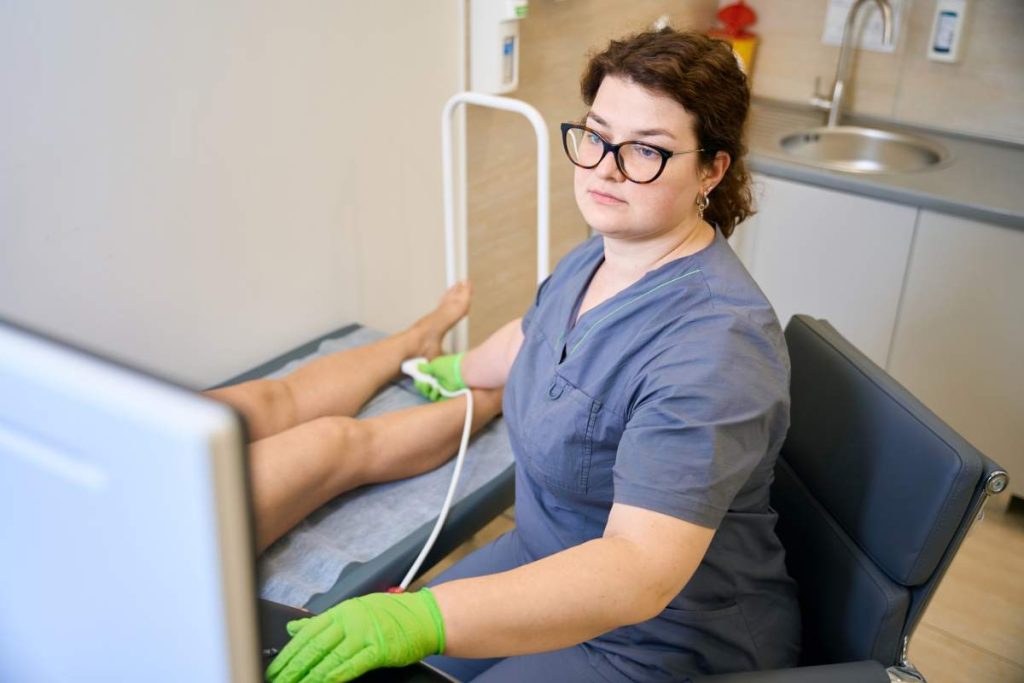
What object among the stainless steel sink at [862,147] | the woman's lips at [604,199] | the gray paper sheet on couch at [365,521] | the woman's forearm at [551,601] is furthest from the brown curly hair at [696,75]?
the stainless steel sink at [862,147]

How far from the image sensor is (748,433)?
111 cm

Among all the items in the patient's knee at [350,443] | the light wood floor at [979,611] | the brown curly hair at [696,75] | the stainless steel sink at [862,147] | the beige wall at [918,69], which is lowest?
the light wood floor at [979,611]

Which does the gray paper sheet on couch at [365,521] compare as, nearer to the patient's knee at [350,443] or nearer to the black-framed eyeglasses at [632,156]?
the patient's knee at [350,443]

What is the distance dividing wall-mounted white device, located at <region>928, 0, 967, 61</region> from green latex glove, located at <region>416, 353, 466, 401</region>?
1.64 meters

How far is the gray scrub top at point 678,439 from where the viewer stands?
109cm

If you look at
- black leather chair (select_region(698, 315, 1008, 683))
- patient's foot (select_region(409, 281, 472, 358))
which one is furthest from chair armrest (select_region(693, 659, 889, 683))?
patient's foot (select_region(409, 281, 472, 358))

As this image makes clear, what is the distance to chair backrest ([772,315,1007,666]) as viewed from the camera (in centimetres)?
114

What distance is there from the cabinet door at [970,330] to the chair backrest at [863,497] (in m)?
1.00

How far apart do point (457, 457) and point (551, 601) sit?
0.81 metres

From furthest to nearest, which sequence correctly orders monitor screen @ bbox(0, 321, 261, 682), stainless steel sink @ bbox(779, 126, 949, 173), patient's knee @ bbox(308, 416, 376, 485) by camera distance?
stainless steel sink @ bbox(779, 126, 949, 173) → patient's knee @ bbox(308, 416, 376, 485) → monitor screen @ bbox(0, 321, 261, 682)

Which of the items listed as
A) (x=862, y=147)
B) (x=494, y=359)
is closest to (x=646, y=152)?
(x=494, y=359)

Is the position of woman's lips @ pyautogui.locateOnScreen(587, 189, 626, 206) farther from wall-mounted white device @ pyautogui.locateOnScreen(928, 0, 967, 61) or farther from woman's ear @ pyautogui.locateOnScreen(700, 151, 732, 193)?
wall-mounted white device @ pyautogui.locateOnScreen(928, 0, 967, 61)

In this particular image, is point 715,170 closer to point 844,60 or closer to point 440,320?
point 440,320

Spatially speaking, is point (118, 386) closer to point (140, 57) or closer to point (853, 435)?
point (853, 435)
